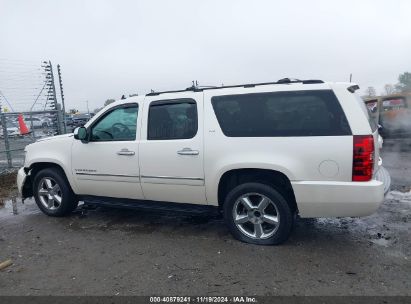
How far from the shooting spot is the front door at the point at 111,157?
4918 mm

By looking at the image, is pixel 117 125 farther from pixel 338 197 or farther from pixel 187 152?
pixel 338 197

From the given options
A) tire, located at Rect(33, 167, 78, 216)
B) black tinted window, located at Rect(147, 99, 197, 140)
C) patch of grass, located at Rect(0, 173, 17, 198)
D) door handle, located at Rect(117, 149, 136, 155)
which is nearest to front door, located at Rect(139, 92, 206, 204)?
black tinted window, located at Rect(147, 99, 197, 140)

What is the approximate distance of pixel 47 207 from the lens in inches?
228

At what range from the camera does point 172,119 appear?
471 cm

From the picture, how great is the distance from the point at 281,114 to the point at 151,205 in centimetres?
216

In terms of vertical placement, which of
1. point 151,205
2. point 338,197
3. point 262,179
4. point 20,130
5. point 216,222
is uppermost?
point 20,130

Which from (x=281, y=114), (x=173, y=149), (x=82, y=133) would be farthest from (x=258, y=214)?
(x=82, y=133)

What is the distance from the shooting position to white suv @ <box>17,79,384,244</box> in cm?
382

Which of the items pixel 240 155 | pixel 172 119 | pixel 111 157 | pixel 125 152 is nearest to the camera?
pixel 240 155

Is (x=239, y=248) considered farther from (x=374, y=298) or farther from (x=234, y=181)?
(x=374, y=298)

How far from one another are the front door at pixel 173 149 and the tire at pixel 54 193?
58.0 inches

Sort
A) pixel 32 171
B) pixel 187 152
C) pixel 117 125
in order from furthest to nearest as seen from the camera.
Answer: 1. pixel 32 171
2. pixel 117 125
3. pixel 187 152

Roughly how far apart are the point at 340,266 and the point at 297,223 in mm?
1350

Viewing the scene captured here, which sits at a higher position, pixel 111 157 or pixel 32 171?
pixel 111 157
